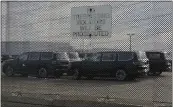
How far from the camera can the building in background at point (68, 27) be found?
282 inches

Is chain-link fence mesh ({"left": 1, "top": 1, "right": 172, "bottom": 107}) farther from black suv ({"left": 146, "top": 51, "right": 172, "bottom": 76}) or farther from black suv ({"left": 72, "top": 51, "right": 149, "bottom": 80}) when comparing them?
black suv ({"left": 146, "top": 51, "right": 172, "bottom": 76})

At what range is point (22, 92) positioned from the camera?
345 inches

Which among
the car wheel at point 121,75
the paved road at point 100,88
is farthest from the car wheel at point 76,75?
the car wheel at point 121,75

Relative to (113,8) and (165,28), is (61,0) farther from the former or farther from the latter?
(165,28)

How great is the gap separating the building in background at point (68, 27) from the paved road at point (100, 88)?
0.89 meters

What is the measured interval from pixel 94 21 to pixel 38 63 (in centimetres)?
350

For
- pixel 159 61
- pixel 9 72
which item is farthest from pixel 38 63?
pixel 159 61

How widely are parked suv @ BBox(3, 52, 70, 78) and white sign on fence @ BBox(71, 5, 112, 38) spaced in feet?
4.66

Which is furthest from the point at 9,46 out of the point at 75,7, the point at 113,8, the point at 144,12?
the point at 144,12

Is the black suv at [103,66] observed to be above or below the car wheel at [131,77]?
above

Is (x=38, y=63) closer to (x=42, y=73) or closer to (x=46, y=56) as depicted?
(x=46, y=56)

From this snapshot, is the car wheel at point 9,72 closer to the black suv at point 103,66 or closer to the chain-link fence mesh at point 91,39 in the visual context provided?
the chain-link fence mesh at point 91,39

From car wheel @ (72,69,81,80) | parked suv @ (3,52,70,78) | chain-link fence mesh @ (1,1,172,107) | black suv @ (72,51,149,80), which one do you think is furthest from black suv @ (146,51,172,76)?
parked suv @ (3,52,70,78)

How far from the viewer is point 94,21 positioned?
712 cm
